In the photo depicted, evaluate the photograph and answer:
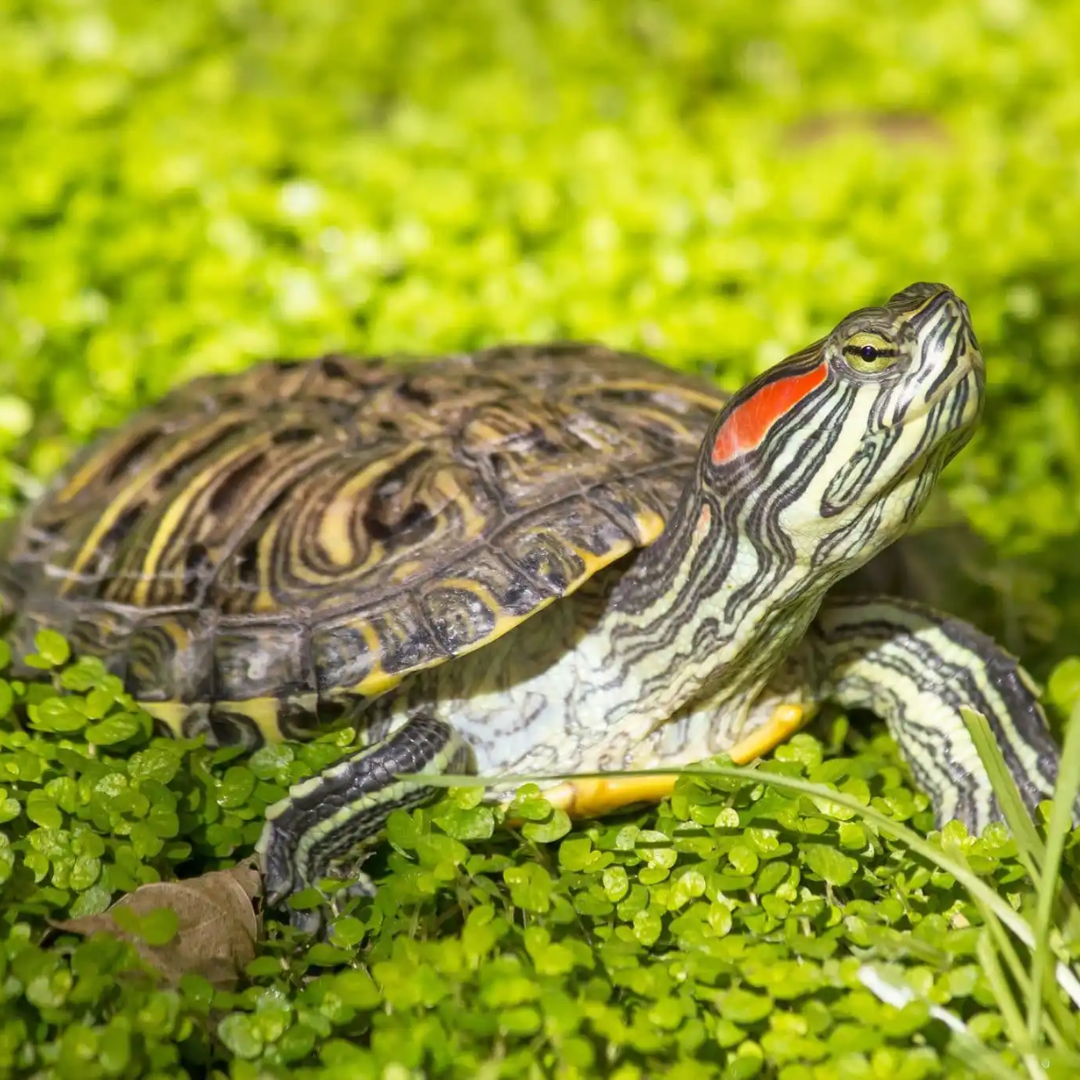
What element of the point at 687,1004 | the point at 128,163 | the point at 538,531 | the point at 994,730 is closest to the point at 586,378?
the point at 538,531

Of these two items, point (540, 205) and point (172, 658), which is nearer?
point (172, 658)

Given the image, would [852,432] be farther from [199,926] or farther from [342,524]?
[199,926]

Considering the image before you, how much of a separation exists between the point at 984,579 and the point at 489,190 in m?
2.59

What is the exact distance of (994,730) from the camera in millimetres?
2648

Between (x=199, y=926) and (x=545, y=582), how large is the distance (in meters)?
0.88

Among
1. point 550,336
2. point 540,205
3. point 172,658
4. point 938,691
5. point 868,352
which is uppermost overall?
point 868,352

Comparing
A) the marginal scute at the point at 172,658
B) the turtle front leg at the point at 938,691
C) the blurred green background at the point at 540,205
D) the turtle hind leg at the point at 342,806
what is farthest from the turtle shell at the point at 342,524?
the blurred green background at the point at 540,205

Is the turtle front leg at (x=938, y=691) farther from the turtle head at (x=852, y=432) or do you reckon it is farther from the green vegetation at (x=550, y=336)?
the turtle head at (x=852, y=432)

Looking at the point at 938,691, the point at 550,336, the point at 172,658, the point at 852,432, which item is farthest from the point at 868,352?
the point at 550,336

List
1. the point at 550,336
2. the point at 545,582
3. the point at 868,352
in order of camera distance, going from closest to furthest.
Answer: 1. the point at 868,352
2. the point at 545,582
3. the point at 550,336

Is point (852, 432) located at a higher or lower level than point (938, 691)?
higher

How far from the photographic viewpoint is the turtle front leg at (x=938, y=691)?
8.59 ft

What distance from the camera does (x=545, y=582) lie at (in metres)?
2.39

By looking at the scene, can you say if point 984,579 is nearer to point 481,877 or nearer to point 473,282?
point 481,877
